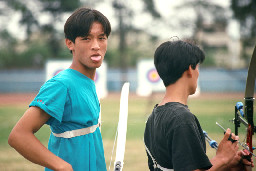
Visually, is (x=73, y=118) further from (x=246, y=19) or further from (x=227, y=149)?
(x=246, y=19)

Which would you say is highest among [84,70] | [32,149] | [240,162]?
[84,70]

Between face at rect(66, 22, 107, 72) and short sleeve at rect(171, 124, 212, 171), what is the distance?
551 millimetres

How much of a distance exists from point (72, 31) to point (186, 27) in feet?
93.9

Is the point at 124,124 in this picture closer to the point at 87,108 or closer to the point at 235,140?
the point at 87,108

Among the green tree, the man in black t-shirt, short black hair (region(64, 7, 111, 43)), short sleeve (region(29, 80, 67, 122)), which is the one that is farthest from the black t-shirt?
the green tree

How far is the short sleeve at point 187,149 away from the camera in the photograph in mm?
1508

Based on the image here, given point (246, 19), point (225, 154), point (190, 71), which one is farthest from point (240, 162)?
point (246, 19)

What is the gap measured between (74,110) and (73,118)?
0.04 metres

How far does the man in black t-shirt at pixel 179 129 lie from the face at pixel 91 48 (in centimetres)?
28

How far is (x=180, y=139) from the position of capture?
59.5 inches

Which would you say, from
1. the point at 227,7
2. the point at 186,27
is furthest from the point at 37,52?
the point at 227,7

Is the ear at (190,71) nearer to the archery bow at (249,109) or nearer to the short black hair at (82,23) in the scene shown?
the archery bow at (249,109)

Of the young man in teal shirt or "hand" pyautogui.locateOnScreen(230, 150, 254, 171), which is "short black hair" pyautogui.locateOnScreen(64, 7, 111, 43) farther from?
"hand" pyautogui.locateOnScreen(230, 150, 254, 171)

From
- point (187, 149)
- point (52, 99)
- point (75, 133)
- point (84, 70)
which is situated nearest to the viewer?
point (187, 149)
